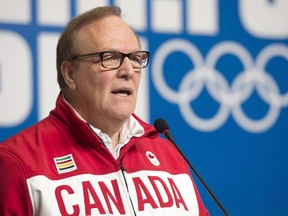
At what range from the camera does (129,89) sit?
5.70 feet

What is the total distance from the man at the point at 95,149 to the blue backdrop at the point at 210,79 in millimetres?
468

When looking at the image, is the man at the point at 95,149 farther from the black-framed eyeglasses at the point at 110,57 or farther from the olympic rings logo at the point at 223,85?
the olympic rings logo at the point at 223,85

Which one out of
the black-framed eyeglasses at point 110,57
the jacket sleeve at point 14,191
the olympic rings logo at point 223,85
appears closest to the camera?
the jacket sleeve at point 14,191

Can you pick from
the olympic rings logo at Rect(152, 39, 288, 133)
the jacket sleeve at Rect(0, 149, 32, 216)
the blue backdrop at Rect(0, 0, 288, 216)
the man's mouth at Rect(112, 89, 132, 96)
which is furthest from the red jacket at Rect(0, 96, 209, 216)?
the olympic rings logo at Rect(152, 39, 288, 133)

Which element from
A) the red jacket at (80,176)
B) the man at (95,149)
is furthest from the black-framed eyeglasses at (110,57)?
the red jacket at (80,176)

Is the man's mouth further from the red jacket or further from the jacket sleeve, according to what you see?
the jacket sleeve

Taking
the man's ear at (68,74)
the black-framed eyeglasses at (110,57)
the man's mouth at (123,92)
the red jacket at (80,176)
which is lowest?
the red jacket at (80,176)

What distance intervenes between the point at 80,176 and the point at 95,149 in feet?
0.34

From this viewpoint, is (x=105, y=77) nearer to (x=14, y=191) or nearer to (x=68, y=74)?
(x=68, y=74)

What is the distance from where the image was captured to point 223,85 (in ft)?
8.68

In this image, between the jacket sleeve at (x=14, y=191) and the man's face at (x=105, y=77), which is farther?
the man's face at (x=105, y=77)

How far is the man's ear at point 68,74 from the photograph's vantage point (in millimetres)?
1816

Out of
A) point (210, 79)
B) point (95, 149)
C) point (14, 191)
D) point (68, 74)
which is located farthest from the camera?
point (210, 79)

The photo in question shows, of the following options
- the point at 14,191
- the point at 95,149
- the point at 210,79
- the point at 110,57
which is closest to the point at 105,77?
the point at 110,57
